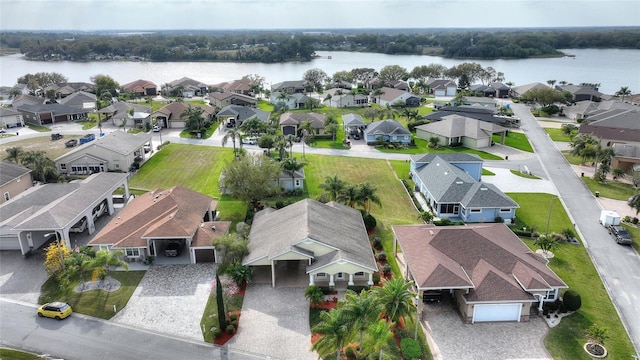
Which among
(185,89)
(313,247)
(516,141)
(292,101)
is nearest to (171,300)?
(313,247)

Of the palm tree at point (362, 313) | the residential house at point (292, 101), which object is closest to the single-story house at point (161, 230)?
the palm tree at point (362, 313)

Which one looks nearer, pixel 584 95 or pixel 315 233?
pixel 315 233

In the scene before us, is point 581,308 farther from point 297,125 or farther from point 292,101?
point 292,101

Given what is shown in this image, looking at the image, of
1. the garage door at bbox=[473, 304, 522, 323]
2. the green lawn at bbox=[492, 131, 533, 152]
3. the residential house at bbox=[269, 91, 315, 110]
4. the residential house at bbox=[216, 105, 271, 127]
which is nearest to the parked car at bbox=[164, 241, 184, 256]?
the garage door at bbox=[473, 304, 522, 323]

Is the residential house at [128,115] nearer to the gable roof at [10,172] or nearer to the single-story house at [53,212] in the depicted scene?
the gable roof at [10,172]

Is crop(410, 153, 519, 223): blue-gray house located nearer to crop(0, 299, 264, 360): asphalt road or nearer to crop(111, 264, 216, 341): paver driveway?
crop(111, 264, 216, 341): paver driveway

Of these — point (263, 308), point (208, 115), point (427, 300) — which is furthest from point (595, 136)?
point (208, 115)
